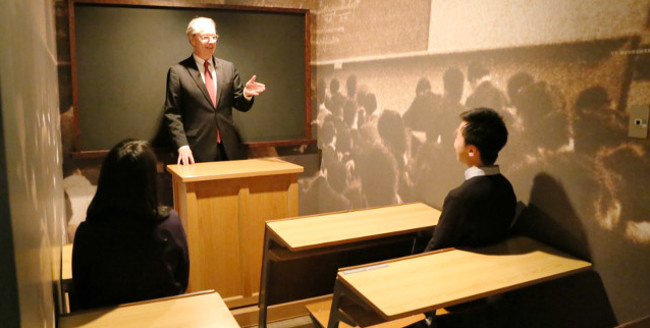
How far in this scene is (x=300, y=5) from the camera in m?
3.95

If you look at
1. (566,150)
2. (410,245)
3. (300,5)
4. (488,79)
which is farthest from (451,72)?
(300,5)

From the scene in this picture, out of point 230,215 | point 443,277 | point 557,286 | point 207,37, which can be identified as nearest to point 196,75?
point 207,37

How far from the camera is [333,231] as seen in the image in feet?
7.26

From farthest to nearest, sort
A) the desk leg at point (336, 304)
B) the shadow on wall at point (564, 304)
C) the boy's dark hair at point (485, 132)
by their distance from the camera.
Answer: the boy's dark hair at point (485, 132)
the shadow on wall at point (564, 304)
the desk leg at point (336, 304)

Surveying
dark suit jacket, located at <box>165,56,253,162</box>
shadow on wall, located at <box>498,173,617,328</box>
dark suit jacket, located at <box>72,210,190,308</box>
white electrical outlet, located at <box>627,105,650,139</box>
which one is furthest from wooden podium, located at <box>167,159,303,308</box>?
white electrical outlet, located at <box>627,105,650,139</box>

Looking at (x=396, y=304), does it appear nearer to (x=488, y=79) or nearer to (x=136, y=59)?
(x=488, y=79)

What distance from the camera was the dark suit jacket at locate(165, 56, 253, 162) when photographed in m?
3.25

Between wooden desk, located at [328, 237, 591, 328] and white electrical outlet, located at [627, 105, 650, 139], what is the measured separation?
51 cm

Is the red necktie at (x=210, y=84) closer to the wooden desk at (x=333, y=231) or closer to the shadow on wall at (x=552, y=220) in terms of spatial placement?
the wooden desk at (x=333, y=231)

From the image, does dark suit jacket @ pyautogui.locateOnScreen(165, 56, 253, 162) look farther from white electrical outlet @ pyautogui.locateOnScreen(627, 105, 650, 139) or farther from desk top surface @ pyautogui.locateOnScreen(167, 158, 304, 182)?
white electrical outlet @ pyautogui.locateOnScreen(627, 105, 650, 139)

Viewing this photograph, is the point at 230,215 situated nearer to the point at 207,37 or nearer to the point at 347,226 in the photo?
the point at 347,226

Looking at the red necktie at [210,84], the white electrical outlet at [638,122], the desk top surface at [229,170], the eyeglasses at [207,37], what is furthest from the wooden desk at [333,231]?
the eyeglasses at [207,37]

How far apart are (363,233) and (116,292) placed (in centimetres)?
103

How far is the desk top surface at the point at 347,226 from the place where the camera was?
6.89 ft
